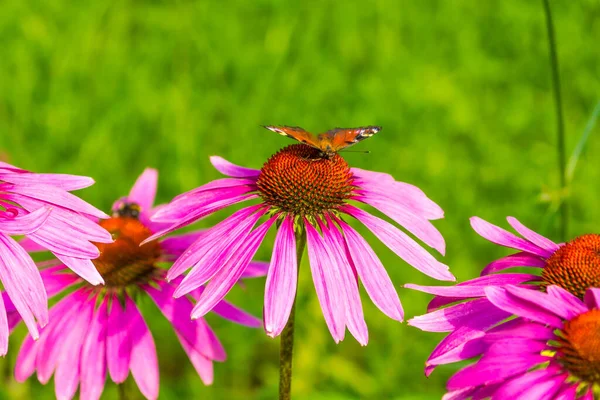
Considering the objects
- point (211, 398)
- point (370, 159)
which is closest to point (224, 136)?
point (370, 159)

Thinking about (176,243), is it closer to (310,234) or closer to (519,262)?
(310,234)

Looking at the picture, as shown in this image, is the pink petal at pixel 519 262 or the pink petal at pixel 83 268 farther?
the pink petal at pixel 519 262

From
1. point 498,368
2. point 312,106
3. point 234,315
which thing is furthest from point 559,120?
point 312,106

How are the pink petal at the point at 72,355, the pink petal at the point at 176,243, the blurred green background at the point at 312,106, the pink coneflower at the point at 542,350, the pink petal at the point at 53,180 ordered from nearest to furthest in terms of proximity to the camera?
1. the pink coneflower at the point at 542,350
2. the pink petal at the point at 53,180
3. the pink petal at the point at 72,355
4. the pink petal at the point at 176,243
5. the blurred green background at the point at 312,106

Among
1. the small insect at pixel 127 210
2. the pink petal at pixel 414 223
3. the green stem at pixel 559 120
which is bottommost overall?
the pink petal at pixel 414 223

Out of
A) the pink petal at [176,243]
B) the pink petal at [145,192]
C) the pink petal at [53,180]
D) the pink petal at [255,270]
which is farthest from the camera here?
the pink petal at [145,192]

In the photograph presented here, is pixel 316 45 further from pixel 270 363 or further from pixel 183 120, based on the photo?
pixel 270 363

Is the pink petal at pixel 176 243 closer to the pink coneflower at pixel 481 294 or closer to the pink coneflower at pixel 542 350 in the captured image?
the pink coneflower at pixel 481 294

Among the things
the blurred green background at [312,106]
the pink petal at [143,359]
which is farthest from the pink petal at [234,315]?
the blurred green background at [312,106]
